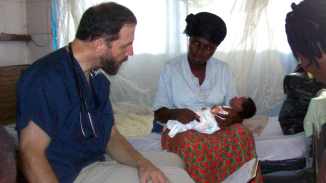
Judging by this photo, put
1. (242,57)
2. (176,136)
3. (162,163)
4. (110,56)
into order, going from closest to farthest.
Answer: (110,56), (162,163), (176,136), (242,57)

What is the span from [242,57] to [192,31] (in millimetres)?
1034

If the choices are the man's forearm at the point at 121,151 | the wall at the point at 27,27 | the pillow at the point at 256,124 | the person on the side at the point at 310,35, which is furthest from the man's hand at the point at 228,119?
the wall at the point at 27,27

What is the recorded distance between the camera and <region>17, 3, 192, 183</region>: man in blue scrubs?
1380mm

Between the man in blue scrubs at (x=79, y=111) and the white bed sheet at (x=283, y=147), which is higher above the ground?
the man in blue scrubs at (x=79, y=111)

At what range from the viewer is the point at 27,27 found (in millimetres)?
4074

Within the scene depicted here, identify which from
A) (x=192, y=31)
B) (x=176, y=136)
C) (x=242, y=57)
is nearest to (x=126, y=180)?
(x=176, y=136)

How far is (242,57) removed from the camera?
10.8ft

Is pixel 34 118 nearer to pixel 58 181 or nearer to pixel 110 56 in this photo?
pixel 58 181

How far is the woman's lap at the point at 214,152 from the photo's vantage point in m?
2.04

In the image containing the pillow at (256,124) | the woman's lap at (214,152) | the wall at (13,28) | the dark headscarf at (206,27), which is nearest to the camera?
the woman's lap at (214,152)

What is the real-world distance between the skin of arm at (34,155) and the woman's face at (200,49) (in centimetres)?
136

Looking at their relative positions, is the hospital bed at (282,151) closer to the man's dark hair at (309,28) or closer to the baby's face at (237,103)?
the baby's face at (237,103)

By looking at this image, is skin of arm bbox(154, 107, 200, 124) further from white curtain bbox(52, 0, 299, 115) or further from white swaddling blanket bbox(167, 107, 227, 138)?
white curtain bbox(52, 0, 299, 115)

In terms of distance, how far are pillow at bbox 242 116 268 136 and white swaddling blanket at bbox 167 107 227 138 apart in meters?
0.67
